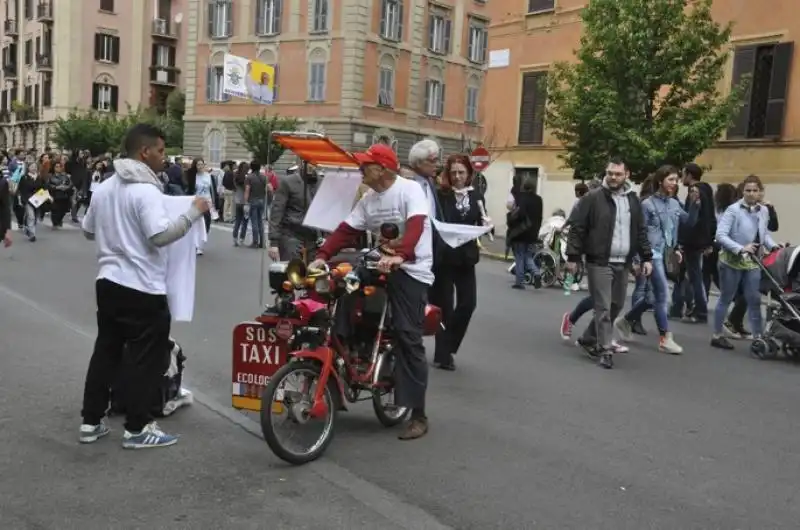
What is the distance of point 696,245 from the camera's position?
32.8 ft

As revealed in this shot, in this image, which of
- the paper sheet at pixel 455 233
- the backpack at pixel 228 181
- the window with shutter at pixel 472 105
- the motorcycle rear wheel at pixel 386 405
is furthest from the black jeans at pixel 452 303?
the window with shutter at pixel 472 105

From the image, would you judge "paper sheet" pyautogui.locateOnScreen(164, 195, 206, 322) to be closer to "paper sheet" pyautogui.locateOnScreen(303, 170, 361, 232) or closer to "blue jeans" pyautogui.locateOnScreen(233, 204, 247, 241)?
"paper sheet" pyautogui.locateOnScreen(303, 170, 361, 232)

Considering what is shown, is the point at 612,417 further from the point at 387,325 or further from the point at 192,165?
the point at 192,165

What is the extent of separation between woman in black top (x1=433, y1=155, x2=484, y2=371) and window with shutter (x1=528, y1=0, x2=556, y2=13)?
17929 millimetres

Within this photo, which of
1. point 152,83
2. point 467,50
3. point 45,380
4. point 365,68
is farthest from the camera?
point 152,83

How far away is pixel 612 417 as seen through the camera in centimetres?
581

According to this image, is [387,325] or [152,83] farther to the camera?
[152,83]

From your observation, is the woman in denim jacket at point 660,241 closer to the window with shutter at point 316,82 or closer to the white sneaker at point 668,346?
the white sneaker at point 668,346

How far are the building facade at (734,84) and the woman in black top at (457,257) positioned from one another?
12.7 metres

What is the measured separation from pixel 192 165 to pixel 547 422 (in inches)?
548

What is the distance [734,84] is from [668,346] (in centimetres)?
1247

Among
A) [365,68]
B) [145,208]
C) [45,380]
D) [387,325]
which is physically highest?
[365,68]

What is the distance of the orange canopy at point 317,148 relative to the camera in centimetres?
544

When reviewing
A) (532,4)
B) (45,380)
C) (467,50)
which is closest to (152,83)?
(467,50)
